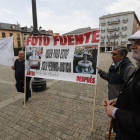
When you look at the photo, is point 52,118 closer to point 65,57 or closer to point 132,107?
point 65,57

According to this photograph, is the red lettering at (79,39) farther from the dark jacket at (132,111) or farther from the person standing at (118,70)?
the dark jacket at (132,111)

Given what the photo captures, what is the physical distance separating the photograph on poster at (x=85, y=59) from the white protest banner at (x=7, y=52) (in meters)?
2.39

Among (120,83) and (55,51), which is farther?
(55,51)

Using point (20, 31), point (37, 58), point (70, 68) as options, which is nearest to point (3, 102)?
point (37, 58)

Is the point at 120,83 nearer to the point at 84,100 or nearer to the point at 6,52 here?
the point at 84,100

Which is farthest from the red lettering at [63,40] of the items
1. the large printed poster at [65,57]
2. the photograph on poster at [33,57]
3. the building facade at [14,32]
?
the building facade at [14,32]

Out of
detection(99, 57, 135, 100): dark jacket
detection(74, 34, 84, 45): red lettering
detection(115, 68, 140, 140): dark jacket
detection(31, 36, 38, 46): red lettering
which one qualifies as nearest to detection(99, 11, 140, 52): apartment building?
detection(31, 36, 38, 46): red lettering

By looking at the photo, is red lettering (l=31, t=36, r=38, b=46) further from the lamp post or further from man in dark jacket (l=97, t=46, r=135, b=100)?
man in dark jacket (l=97, t=46, r=135, b=100)

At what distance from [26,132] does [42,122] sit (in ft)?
1.51

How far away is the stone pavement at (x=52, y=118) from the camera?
253 centimetres

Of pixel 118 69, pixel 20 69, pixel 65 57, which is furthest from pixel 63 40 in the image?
pixel 20 69

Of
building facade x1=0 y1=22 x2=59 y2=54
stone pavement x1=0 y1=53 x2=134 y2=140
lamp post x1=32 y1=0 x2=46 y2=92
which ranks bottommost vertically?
stone pavement x1=0 y1=53 x2=134 y2=140

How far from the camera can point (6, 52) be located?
12.6 feet

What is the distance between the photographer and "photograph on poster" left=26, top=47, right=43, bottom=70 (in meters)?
3.50
